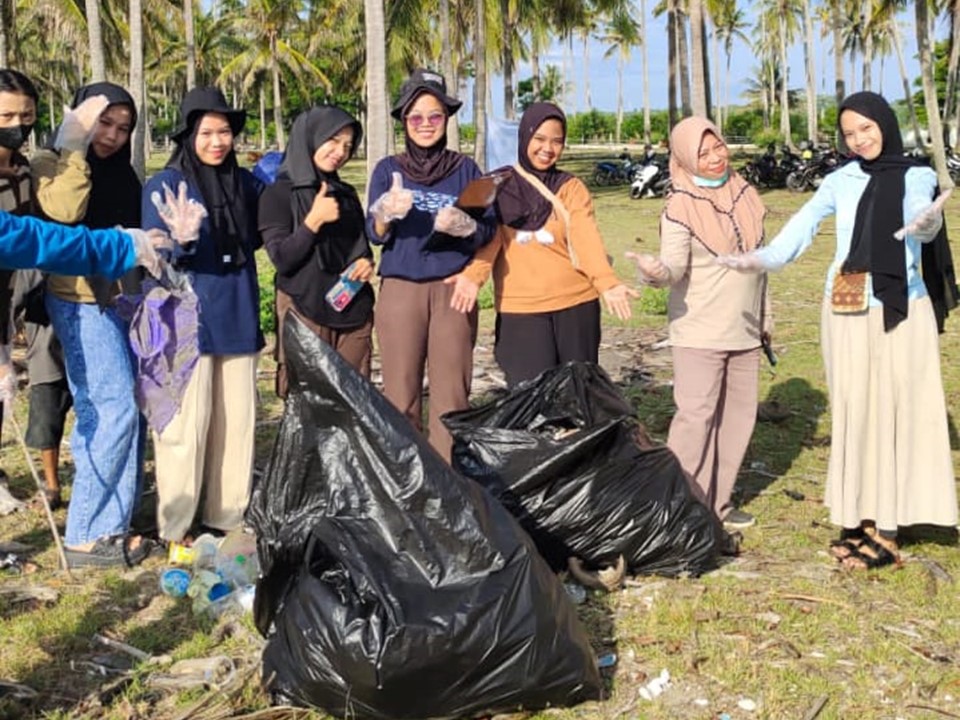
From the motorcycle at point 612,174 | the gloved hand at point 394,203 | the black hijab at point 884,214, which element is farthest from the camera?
the motorcycle at point 612,174

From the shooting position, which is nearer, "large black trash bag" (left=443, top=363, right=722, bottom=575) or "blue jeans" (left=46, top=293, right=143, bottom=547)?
"large black trash bag" (left=443, top=363, right=722, bottom=575)

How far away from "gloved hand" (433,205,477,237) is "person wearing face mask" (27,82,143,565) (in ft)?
3.52

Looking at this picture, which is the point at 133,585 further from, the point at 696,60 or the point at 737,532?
the point at 696,60

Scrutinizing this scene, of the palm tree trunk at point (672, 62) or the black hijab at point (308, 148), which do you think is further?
the palm tree trunk at point (672, 62)

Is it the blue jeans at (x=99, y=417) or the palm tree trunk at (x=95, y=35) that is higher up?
the palm tree trunk at (x=95, y=35)

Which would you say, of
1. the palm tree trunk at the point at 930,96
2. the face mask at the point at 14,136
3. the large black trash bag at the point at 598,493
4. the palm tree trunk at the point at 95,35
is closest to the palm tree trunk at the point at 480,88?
the palm tree trunk at the point at 930,96

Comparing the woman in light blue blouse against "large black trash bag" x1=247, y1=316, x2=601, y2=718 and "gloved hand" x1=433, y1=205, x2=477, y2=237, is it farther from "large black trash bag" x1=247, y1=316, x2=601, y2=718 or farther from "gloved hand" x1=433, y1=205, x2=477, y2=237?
"large black trash bag" x1=247, y1=316, x2=601, y2=718

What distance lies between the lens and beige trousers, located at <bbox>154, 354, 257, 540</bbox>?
12.7 feet

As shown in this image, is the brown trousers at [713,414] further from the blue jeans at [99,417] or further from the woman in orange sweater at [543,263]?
the blue jeans at [99,417]

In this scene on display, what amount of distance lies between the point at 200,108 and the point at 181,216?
1.63 ft

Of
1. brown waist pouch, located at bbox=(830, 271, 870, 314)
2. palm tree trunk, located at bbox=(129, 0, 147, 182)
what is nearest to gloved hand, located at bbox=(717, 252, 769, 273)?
brown waist pouch, located at bbox=(830, 271, 870, 314)

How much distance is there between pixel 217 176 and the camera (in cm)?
385

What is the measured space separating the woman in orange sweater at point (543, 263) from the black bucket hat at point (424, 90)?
0.94 feet

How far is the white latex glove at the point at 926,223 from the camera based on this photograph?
345cm
